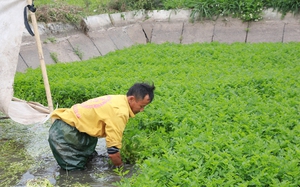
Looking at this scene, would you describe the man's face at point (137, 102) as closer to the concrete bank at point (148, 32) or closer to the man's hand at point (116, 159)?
the man's hand at point (116, 159)

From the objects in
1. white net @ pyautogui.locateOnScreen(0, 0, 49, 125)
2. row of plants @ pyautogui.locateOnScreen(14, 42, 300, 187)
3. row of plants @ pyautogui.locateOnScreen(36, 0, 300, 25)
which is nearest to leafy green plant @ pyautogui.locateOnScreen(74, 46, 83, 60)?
row of plants @ pyautogui.locateOnScreen(36, 0, 300, 25)

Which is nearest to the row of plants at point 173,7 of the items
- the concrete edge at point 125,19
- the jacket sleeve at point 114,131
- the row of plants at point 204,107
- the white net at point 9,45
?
the concrete edge at point 125,19

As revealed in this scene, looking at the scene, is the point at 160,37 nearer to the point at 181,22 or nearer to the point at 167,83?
the point at 181,22

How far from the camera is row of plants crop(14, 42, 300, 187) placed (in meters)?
4.20

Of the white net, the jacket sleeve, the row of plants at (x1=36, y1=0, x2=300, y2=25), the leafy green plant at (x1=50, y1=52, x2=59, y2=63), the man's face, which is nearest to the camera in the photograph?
the jacket sleeve

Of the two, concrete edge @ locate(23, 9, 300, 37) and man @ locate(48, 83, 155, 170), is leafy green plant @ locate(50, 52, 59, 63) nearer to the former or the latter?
concrete edge @ locate(23, 9, 300, 37)

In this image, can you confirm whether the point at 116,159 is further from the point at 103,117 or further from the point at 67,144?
the point at 67,144

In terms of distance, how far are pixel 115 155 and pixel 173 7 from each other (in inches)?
365

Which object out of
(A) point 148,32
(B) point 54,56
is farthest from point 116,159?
(A) point 148,32

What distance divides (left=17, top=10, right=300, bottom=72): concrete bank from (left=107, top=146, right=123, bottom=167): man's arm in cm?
622

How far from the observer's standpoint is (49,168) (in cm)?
554

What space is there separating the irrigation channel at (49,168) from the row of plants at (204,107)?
1.08ft

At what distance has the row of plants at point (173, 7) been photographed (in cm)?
1208

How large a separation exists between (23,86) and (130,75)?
2034 millimetres
